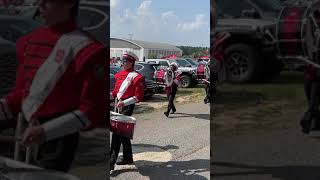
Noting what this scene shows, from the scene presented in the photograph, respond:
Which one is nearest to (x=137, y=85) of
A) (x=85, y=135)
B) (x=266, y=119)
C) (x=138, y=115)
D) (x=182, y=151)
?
(x=182, y=151)

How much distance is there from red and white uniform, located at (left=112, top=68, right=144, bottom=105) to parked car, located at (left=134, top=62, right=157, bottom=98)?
7.75 metres

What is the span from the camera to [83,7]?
271cm

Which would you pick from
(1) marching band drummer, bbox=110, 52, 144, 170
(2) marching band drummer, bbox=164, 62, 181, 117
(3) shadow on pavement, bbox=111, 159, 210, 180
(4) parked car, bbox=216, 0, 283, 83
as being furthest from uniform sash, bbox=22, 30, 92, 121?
(2) marching band drummer, bbox=164, 62, 181, 117

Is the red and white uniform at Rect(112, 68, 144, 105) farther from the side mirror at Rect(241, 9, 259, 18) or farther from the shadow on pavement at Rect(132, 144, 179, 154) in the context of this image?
the side mirror at Rect(241, 9, 259, 18)

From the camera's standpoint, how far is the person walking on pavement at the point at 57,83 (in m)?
2.61

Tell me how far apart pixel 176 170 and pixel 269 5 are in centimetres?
329

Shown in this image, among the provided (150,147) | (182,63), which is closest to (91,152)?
(150,147)

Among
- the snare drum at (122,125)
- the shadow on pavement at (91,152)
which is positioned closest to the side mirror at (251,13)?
the shadow on pavement at (91,152)

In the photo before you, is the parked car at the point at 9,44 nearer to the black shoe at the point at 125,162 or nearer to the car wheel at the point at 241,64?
the car wheel at the point at 241,64

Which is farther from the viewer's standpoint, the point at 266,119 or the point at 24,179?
the point at 24,179

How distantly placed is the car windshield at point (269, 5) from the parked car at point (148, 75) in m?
10.7

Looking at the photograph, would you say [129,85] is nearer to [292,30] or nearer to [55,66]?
[55,66]

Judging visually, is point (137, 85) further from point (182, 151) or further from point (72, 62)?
point (72, 62)

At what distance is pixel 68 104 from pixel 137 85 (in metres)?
2.63
